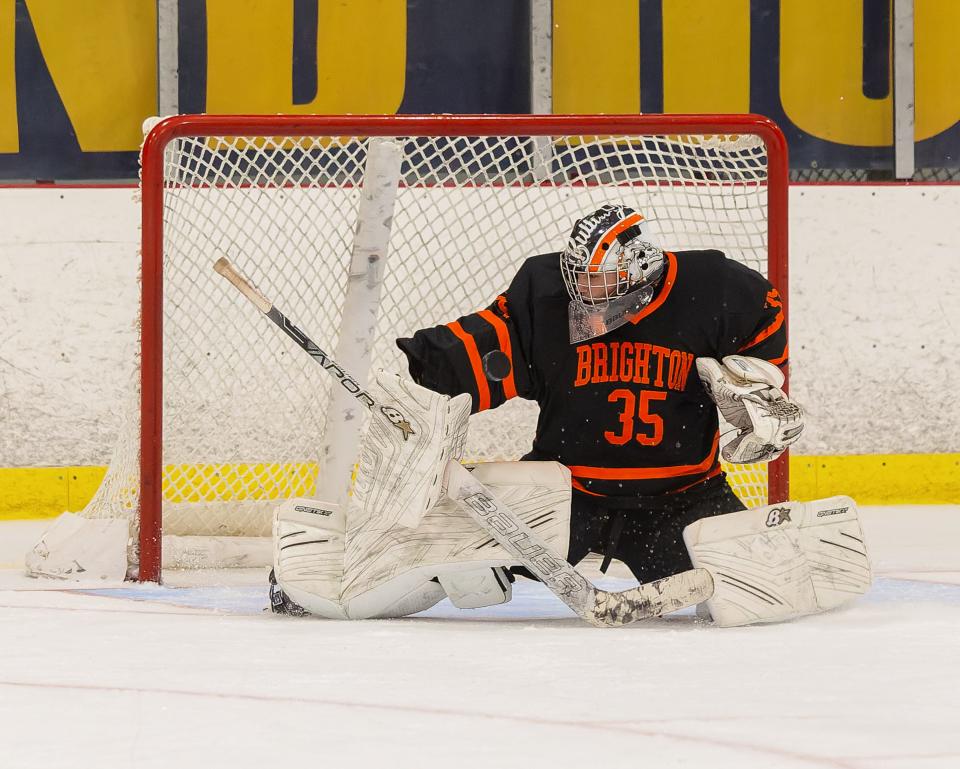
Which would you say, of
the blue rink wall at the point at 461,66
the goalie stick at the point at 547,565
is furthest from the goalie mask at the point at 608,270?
the blue rink wall at the point at 461,66

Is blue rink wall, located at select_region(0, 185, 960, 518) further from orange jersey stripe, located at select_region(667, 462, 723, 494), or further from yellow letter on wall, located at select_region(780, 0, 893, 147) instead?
orange jersey stripe, located at select_region(667, 462, 723, 494)

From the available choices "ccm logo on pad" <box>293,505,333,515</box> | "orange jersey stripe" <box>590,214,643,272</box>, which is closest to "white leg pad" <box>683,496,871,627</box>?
"orange jersey stripe" <box>590,214,643,272</box>

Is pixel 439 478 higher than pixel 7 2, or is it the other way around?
pixel 7 2

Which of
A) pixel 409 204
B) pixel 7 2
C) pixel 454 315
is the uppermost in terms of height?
pixel 7 2

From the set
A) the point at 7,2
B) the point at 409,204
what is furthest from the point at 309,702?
the point at 7,2

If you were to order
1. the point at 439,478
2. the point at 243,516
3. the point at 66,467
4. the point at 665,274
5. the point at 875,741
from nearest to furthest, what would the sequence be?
1. the point at 875,741
2. the point at 439,478
3. the point at 665,274
4. the point at 243,516
5. the point at 66,467

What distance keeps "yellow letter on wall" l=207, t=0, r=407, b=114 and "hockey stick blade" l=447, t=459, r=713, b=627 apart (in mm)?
2962

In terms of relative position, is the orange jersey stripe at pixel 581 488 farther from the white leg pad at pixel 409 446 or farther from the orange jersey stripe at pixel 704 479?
the white leg pad at pixel 409 446

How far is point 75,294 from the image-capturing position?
3.98 meters

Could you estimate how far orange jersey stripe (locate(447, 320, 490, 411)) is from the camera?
2.27 m

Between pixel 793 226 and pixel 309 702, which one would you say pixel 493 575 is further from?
pixel 793 226

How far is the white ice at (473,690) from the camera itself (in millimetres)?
1360

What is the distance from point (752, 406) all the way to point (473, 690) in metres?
0.79

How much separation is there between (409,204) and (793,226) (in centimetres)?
141
